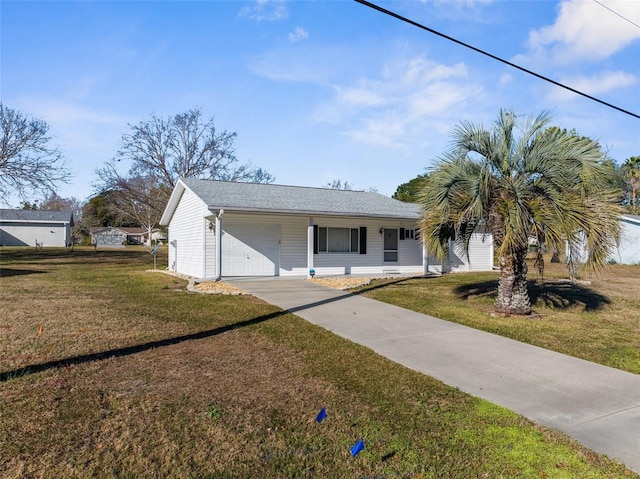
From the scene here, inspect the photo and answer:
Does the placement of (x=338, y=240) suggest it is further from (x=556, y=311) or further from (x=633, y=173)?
(x=633, y=173)

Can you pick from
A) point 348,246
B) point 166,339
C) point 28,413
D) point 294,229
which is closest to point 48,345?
point 166,339

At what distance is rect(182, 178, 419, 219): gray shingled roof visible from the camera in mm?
14992

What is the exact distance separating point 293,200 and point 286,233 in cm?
145

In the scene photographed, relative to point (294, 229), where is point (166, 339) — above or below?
below

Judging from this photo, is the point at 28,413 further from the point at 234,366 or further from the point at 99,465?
the point at 234,366

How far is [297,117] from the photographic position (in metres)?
15.3

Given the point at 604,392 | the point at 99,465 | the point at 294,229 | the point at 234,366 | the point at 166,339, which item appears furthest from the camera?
the point at 294,229

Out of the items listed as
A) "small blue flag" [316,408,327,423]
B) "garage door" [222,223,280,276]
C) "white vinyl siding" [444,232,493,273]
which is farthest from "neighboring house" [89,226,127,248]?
"small blue flag" [316,408,327,423]

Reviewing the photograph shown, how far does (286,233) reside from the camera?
16484mm

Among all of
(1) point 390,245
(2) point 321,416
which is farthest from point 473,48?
(1) point 390,245

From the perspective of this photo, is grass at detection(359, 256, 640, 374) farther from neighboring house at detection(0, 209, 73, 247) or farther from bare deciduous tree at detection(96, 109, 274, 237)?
neighboring house at detection(0, 209, 73, 247)

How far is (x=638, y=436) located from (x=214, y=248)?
13.8 m

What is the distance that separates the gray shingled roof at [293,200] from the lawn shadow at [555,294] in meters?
4.93

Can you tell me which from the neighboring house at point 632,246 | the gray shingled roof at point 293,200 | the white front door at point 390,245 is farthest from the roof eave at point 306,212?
the neighboring house at point 632,246
